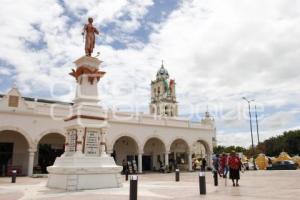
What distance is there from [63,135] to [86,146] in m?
12.9

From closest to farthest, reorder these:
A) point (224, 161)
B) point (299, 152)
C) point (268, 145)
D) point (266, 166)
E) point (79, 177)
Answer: point (79, 177)
point (224, 161)
point (266, 166)
point (299, 152)
point (268, 145)

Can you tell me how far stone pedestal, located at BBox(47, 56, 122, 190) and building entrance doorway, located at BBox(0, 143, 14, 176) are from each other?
13000 millimetres

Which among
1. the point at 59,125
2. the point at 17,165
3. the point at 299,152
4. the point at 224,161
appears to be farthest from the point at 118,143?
the point at 299,152

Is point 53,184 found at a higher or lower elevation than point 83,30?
lower

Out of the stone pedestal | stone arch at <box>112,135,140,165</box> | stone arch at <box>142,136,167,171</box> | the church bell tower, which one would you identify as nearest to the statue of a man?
the stone pedestal

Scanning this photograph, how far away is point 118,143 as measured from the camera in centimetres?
3162

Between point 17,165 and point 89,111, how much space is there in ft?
47.9

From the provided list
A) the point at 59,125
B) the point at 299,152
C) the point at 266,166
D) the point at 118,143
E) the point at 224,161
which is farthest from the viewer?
the point at 299,152

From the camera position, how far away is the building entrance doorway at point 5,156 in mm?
25016

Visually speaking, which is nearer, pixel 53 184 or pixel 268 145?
pixel 53 184

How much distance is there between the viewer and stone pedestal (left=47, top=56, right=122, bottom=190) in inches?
510

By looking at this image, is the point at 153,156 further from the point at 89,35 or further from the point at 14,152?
the point at 89,35

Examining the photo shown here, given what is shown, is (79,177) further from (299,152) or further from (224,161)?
(299,152)

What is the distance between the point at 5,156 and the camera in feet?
82.7
